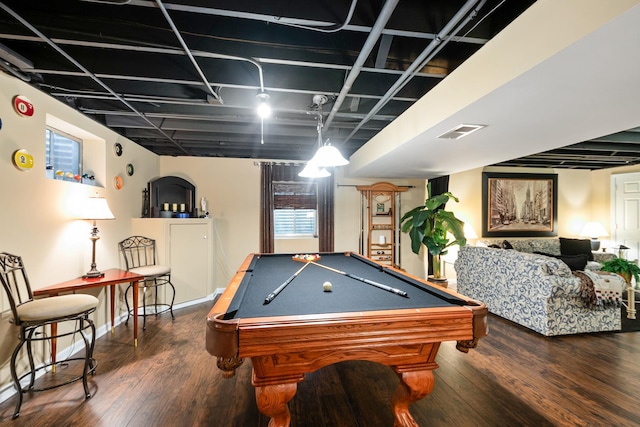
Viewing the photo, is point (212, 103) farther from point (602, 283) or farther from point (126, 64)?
point (602, 283)

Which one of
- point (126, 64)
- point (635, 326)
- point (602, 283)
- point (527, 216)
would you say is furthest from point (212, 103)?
point (527, 216)

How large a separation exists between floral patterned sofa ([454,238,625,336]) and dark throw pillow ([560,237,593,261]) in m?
2.64

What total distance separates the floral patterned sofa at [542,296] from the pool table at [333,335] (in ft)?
6.88

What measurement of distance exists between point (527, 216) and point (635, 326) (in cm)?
287

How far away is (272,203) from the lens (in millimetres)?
5012

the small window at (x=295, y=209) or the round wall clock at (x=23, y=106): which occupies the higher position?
the round wall clock at (x=23, y=106)

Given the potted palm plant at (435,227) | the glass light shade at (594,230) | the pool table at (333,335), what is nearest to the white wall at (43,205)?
the pool table at (333,335)

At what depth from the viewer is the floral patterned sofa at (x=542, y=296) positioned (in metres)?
3.01

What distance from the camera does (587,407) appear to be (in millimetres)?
1938

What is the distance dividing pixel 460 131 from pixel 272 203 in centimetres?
332

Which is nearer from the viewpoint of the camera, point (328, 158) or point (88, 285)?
point (328, 158)

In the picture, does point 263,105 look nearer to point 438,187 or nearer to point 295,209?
point 295,209

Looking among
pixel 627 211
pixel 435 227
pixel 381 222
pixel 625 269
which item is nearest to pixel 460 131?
pixel 435 227

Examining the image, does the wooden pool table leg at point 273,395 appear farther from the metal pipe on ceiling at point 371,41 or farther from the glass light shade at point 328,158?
the metal pipe on ceiling at point 371,41
